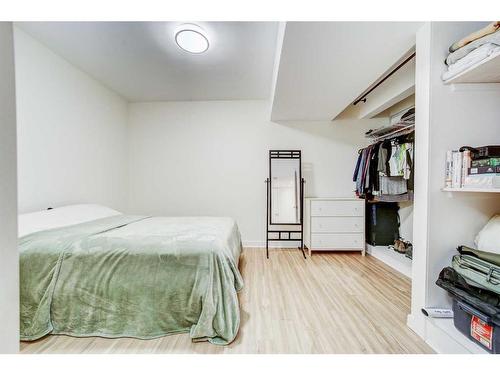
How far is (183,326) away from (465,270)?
1666 millimetres

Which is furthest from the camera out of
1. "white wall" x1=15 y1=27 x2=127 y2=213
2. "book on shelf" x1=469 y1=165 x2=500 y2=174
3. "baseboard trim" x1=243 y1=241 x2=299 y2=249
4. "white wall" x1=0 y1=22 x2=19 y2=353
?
"baseboard trim" x1=243 y1=241 x2=299 y2=249

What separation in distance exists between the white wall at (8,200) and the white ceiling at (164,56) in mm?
1517

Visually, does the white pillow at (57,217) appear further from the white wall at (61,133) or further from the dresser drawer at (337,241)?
the dresser drawer at (337,241)

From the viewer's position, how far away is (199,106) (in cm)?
349

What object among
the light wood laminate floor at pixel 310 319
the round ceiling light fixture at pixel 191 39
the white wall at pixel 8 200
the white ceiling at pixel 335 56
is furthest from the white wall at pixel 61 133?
the white ceiling at pixel 335 56

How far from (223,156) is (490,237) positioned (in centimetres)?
301

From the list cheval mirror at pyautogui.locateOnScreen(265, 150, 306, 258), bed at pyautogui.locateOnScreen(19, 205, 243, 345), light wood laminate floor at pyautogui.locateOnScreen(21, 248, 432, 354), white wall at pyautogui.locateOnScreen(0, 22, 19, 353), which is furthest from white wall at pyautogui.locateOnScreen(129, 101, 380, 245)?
white wall at pyautogui.locateOnScreen(0, 22, 19, 353)

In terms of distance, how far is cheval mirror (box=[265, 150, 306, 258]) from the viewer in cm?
332

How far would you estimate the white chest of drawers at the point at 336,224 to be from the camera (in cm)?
306

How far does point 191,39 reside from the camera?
197 cm

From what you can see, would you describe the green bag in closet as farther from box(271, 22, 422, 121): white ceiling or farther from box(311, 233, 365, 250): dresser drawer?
box(311, 233, 365, 250): dresser drawer

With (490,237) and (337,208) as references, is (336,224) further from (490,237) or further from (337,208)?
(490,237)

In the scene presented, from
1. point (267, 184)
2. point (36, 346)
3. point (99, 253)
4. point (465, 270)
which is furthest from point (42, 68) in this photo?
point (465, 270)

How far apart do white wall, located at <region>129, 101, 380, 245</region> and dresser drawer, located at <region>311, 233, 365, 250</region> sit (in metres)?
0.70
